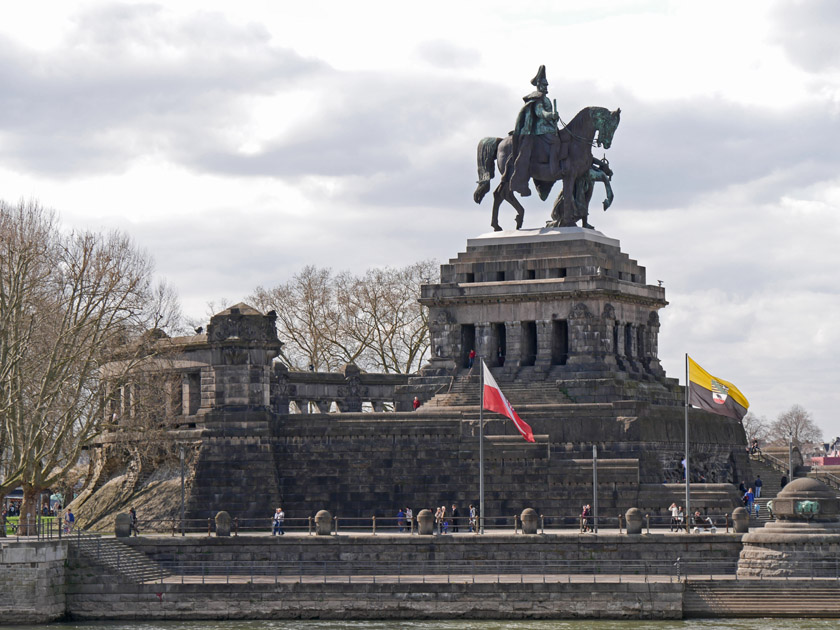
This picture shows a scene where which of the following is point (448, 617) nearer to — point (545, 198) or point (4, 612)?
point (4, 612)

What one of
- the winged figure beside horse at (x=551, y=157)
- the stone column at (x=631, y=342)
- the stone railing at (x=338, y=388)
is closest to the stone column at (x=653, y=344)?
the stone column at (x=631, y=342)

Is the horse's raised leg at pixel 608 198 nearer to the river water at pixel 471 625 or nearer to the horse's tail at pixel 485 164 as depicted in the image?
the horse's tail at pixel 485 164

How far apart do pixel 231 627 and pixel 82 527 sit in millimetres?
16293

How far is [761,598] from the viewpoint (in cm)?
5825

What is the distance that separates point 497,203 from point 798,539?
89.7ft

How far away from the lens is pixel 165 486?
7150cm

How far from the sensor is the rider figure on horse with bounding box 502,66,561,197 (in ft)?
266

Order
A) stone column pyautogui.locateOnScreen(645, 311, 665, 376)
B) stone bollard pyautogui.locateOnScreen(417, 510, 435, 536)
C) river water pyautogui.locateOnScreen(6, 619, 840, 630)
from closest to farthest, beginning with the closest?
river water pyautogui.locateOnScreen(6, 619, 840, 630), stone bollard pyautogui.locateOnScreen(417, 510, 435, 536), stone column pyautogui.locateOnScreen(645, 311, 665, 376)

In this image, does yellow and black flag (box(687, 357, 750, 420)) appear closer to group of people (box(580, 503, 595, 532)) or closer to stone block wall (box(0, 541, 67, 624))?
group of people (box(580, 503, 595, 532))

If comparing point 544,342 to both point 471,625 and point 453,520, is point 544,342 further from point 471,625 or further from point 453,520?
point 471,625

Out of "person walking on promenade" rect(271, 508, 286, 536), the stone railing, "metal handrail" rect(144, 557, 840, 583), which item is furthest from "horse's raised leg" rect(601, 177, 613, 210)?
"metal handrail" rect(144, 557, 840, 583)

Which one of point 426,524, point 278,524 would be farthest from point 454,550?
point 278,524

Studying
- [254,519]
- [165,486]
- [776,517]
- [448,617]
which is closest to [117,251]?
[165,486]

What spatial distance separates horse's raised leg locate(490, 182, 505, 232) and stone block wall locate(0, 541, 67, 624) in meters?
29.2
